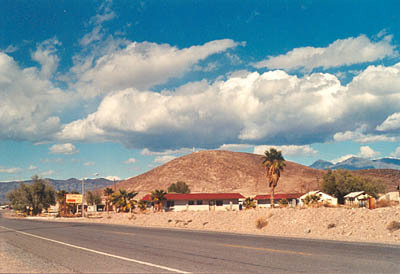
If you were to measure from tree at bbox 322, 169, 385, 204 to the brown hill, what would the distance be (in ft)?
183

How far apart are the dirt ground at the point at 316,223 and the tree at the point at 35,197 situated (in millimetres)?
66395

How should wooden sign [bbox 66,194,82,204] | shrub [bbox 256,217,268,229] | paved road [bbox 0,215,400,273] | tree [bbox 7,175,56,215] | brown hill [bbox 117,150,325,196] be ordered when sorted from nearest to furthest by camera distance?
paved road [bbox 0,215,400,273], shrub [bbox 256,217,268,229], wooden sign [bbox 66,194,82,204], tree [bbox 7,175,56,215], brown hill [bbox 117,150,325,196]

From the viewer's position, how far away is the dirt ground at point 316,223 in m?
23.0

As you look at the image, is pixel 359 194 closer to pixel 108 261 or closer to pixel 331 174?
pixel 331 174

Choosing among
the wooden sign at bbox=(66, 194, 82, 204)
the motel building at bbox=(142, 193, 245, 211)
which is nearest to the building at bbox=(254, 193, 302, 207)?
the motel building at bbox=(142, 193, 245, 211)

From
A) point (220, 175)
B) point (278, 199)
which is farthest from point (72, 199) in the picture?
point (220, 175)

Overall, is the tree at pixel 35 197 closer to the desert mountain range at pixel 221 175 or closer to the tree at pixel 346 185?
the desert mountain range at pixel 221 175

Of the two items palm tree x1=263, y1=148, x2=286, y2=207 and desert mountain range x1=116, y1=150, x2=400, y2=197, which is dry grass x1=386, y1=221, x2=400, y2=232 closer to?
palm tree x1=263, y1=148, x2=286, y2=207

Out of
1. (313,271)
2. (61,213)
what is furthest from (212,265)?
(61,213)

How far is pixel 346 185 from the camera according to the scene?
75.2 metres

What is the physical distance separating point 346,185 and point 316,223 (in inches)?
2041

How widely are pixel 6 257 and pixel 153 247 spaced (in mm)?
6009

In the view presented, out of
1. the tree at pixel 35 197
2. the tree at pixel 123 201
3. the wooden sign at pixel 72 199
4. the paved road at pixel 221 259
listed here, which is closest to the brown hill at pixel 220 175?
the tree at pixel 35 197

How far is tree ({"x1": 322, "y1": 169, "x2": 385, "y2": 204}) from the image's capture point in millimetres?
73250
